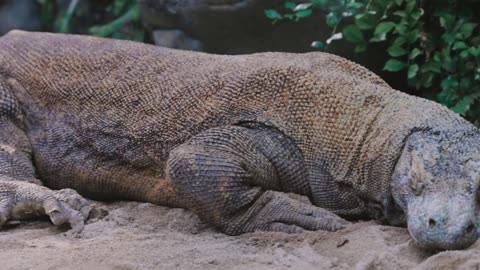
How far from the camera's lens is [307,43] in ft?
19.0

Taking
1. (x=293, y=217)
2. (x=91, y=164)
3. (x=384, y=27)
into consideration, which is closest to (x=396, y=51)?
(x=384, y=27)

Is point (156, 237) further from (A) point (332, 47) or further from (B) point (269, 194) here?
(A) point (332, 47)

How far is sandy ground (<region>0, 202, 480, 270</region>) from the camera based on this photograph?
2.95 metres

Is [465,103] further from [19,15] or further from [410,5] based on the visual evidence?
[19,15]

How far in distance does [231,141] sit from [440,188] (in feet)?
3.68

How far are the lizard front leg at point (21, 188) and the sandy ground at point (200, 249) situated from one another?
0.09 m

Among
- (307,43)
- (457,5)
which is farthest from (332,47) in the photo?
(457,5)

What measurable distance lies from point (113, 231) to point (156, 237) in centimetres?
29

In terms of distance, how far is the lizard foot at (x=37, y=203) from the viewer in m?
3.81

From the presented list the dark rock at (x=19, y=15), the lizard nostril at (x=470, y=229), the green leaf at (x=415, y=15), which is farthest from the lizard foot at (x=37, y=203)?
the dark rock at (x=19, y=15)

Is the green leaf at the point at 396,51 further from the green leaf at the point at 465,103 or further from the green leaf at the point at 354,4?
the green leaf at the point at 465,103

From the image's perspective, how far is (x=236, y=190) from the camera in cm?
356

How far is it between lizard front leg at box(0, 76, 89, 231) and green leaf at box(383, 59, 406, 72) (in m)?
2.34

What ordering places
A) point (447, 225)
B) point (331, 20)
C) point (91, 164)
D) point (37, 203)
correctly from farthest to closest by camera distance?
point (331, 20), point (91, 164), point (37, 203), point (447, 225)
